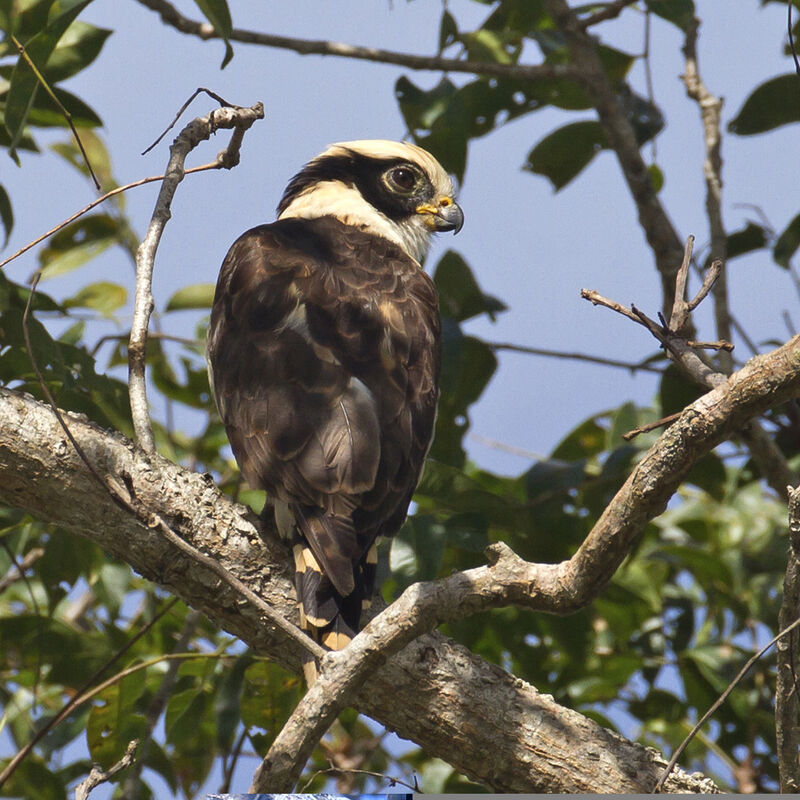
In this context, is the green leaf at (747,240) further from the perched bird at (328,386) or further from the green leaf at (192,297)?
the green leaf at (192,297)

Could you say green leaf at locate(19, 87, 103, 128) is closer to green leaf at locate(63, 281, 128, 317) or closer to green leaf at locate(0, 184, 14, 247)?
green leaf at locate(0, 184, 14, 247)

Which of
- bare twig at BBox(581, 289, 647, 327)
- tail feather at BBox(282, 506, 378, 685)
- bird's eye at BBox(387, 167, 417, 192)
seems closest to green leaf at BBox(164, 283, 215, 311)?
bird's eye at BBox(387, 167, 417, 192)

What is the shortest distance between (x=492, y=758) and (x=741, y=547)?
2203 millimetres

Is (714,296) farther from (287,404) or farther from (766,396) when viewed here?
(766,396)

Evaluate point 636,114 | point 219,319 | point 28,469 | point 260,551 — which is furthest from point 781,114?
point 28,469

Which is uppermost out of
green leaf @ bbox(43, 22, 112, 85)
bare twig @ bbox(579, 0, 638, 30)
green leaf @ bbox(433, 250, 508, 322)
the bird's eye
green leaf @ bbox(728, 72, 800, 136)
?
bare twig @ bbox(579, 0, 638, 30)

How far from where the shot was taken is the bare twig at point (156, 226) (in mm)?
2711

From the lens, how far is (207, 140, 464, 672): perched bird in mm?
2789

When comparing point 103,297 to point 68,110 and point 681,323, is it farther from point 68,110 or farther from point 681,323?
point 681,323

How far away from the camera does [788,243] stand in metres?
3.84

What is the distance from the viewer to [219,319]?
11.4ft

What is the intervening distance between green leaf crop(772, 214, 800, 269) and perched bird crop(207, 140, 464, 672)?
119 centimetres

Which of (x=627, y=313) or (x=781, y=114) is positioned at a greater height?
(x=781, y=114)

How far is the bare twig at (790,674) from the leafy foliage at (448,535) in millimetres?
1108
